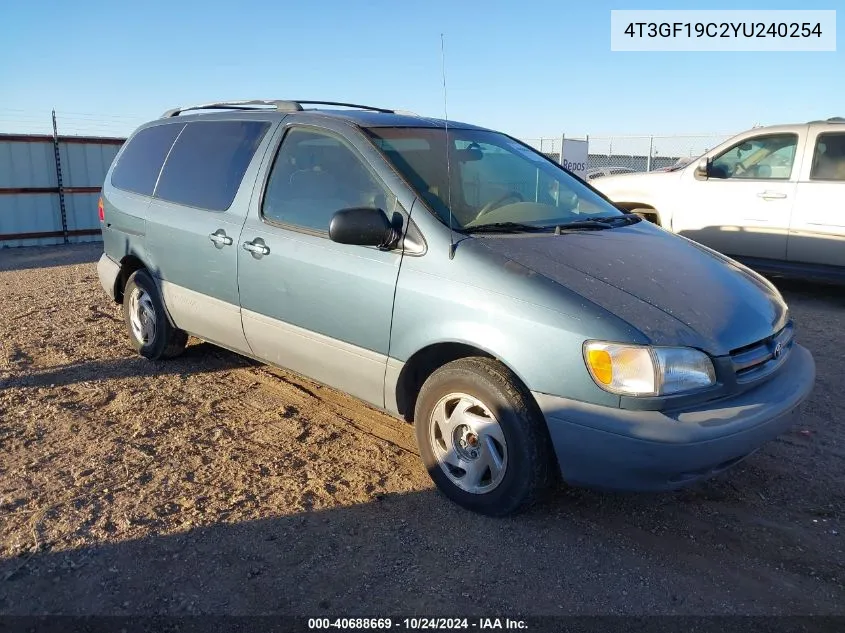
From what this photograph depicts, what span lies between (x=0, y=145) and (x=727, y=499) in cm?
1319

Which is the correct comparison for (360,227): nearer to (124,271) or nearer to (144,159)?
(144,159)

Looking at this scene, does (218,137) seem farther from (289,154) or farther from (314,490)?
(314,490)

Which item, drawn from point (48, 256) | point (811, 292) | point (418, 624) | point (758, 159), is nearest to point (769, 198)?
point (758, 159)

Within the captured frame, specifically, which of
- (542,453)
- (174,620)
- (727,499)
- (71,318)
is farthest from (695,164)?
(174,620)

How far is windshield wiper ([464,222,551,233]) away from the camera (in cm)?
349

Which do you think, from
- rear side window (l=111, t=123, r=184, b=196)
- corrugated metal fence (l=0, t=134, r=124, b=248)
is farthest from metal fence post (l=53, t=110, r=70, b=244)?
rear side window (l=111, t=123, r=184, b=196)

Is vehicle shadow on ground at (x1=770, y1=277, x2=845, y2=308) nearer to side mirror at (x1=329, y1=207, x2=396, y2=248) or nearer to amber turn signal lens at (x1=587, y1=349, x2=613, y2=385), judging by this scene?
amber turn signal lens at (x1=587, y1=349, x2=613, y2=385)

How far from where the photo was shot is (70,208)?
44.3 ft

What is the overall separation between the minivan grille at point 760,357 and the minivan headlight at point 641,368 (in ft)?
0.92

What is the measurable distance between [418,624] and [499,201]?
2.26 meters

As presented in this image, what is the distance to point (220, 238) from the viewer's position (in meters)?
4.35

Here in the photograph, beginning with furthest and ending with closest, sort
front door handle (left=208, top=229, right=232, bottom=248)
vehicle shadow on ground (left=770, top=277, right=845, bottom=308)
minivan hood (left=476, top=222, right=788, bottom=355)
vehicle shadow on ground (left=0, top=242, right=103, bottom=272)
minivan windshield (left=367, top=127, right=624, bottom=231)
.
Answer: vehicle shadow on ground (left=0, top=242, right=103, bottom=272) → vehicle shadow on ground (left=770, top=277, right=845, bottom=308) → front door handle (left=208, top=229, right=232, bottom=248) → minivan windshield (left=367, top=127, right=624, bottom=231) → minivan hood (left=476, top=222, right=788, bottom=355)

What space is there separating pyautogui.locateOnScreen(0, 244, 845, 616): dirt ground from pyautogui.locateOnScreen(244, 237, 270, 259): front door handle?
104 cm

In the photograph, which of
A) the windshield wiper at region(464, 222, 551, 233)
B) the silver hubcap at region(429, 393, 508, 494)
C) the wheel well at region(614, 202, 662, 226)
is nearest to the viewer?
the silver hubcap at region(429, 393, 508, 494)
